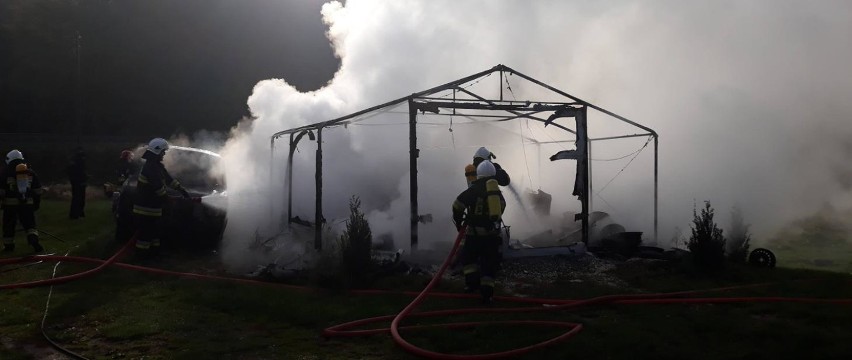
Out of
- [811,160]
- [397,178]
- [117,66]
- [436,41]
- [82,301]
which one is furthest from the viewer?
[117,66]

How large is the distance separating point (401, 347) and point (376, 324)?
107cm

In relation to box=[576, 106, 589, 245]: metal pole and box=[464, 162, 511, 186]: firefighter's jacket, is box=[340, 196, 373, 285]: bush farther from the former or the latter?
box=[576, 106, 589, 245]: metal pole

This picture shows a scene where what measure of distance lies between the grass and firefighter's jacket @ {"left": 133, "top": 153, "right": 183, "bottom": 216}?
3.29 ft

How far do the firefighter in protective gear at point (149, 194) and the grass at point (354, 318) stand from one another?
0.73 m

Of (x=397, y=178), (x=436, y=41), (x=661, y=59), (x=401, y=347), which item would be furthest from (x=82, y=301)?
(x=661, y=59)

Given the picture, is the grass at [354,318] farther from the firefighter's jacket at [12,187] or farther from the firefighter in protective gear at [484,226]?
the firefighter's jacket at [12,187]

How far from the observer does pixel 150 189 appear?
1003 centimetres

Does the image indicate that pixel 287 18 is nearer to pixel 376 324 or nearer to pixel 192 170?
pixel 192 170

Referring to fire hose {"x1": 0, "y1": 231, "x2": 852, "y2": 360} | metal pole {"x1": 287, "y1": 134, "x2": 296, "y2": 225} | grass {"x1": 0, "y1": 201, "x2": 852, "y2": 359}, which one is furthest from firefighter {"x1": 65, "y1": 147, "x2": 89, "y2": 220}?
fire hose {"x1": 0, "y1": 231, "x2": 852, "y2": 360}

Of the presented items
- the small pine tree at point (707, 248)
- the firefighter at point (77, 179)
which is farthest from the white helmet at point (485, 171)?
the firefighter at point (77, 179)

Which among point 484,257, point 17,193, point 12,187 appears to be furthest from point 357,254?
point 12,187

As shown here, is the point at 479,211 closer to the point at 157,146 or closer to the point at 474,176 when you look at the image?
the point at 474,176

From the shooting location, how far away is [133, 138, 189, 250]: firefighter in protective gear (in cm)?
1000

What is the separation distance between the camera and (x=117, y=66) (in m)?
43.0
